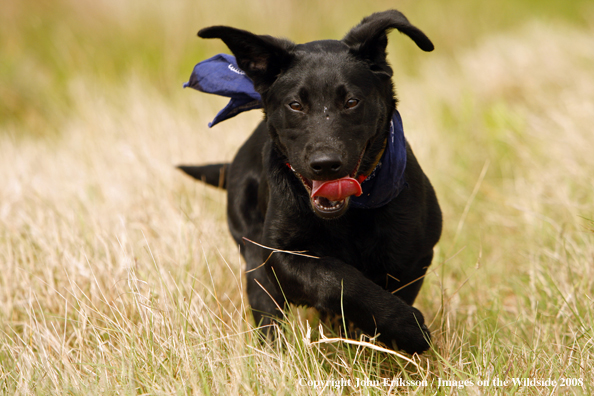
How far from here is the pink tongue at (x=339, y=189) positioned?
211 centimetres

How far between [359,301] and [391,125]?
2.61 feet

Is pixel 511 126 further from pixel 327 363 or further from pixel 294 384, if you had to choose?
pixel 294 384

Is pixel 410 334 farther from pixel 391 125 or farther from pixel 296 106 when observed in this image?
pixel 296 106

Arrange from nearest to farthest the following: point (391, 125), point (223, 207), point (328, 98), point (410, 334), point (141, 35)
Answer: point (410, 334), point (328, 98), point (391, 125), point (223, 207), point (141, 35)

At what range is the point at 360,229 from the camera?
7.59 ft

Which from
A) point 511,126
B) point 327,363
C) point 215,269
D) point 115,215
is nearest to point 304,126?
point 327,363

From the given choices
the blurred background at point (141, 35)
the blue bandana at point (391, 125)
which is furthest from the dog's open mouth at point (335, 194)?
the blurred background at point (141, 35)

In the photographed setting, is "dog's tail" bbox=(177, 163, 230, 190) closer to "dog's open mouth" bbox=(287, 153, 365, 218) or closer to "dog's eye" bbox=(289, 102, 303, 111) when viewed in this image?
"dog's eye" bbox=(289, 102, 303, 111)

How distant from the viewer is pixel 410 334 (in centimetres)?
206

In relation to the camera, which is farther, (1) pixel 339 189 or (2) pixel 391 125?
(2) pixel 391 125

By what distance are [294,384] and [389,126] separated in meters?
1.14

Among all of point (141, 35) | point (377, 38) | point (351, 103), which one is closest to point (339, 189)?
point (351, 103)

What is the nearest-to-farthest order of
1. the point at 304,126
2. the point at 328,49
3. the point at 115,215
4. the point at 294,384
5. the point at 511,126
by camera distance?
the point at 294,384 → the point at 304,126 → the point at 328,49 → the point at 115,215 → the point at 511,126

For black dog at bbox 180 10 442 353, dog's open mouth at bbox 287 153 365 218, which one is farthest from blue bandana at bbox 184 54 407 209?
dog's open mouth at bbox 287 153 365 218
